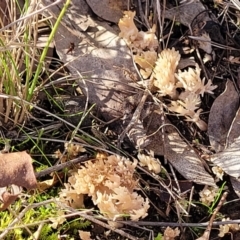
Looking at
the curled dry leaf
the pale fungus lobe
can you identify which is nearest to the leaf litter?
the pale fungus lobe

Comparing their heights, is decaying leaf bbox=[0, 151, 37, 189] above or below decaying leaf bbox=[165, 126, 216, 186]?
above

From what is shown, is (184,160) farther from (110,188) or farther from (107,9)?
(107,9)

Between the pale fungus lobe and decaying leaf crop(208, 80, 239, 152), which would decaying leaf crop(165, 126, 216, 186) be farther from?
the pale fungus lobe

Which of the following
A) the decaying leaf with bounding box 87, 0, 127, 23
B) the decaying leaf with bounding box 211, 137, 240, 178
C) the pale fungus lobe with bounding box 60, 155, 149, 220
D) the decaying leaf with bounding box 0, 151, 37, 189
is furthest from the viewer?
the decaying leaf with bounding box 87, 0, 127, 23

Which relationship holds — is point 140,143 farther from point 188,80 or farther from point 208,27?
point 208,27

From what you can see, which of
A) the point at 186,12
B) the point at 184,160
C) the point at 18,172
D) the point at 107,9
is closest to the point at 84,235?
the point at 18,172

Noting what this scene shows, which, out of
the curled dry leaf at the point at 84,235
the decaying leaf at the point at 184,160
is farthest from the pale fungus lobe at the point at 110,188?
the decaying leaf at the point at 184,160
